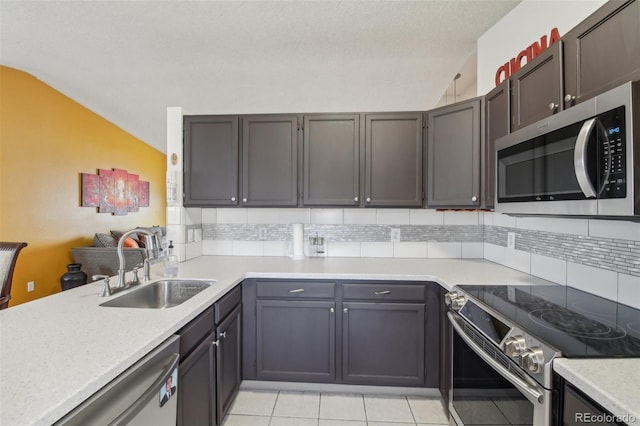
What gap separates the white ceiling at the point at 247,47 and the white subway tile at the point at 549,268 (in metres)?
1.69

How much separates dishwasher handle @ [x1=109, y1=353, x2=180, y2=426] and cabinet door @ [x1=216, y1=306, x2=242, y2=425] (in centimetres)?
52

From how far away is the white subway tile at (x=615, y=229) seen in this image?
1225 millimetres

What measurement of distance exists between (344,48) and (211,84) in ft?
5.16

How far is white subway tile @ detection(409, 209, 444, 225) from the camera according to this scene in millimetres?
2469

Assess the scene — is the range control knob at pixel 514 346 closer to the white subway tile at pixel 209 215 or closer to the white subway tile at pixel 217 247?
the white subway tile at pixel 217 247

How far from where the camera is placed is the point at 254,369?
193 cm

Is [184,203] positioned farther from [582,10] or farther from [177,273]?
[582,10]

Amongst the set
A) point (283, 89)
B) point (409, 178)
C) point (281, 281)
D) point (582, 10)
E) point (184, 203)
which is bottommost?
point (281, 281)

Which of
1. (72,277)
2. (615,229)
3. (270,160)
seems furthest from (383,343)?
(72,277)

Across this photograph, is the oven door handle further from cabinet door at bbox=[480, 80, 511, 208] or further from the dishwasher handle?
the dishwasher handle

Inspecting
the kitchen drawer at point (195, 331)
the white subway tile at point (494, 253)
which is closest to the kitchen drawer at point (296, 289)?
the kitchen drawer at point (195, 331)

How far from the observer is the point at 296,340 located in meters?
1.92

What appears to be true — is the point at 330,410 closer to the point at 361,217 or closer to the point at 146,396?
the point at 146,396

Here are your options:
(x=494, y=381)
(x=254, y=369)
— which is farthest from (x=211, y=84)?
(x=494, y=381)
